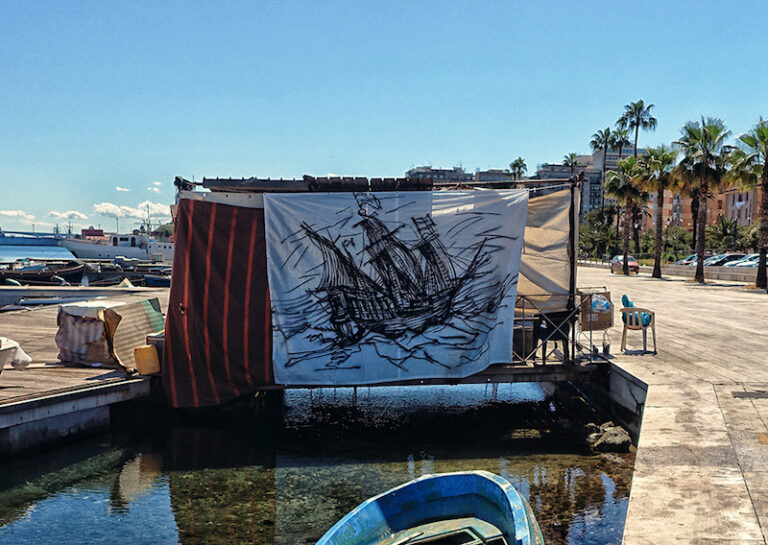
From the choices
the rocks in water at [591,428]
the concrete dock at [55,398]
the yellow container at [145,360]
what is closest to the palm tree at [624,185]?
the rocks in water at [591,428]

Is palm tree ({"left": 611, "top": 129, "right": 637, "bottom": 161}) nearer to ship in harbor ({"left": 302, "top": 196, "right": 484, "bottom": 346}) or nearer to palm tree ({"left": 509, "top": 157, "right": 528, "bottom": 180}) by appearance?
palm tree ({"left": 509, "top": 157, "right": 528, "bottom": 180})

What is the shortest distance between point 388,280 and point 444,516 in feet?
17.8

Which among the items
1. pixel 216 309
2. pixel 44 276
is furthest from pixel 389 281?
pixel 44 276

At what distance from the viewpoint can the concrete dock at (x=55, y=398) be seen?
34.4 feet

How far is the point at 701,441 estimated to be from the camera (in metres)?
8.48

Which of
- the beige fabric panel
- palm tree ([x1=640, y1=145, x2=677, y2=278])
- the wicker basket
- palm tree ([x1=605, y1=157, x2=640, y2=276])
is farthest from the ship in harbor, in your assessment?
palm tree ([x1=605, y1=157, x2=640, y2=276])

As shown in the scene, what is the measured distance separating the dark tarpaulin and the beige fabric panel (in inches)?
210

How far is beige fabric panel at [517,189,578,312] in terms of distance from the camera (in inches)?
496

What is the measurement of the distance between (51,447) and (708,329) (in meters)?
16.1

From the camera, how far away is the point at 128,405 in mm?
12875

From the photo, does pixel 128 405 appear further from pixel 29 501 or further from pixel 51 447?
pixel 29 501

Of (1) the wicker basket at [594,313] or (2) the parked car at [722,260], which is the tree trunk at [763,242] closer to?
(2) the parked car at [722,260]

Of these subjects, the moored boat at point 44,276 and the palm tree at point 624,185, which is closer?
the moored boat at point 44,276

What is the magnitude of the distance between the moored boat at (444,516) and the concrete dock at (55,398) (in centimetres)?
676
